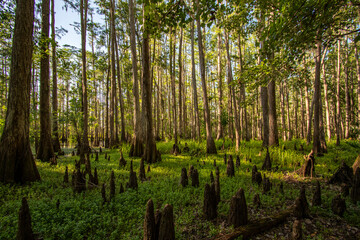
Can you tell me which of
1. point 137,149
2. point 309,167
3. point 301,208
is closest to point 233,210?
point 301,208

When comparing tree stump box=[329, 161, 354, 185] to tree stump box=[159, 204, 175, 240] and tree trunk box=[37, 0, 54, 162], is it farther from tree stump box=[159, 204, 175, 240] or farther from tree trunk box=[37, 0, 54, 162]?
tree trunk box=[37, 0, 54, 162]

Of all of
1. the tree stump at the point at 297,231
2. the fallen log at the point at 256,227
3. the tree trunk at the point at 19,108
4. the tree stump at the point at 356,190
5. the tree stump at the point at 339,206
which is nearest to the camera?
the tree stump at the point at 297,231

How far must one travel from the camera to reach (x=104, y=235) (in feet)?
8.66

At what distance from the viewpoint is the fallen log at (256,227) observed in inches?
94.9

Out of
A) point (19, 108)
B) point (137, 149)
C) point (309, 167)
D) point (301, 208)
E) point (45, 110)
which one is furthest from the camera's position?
point (137, 149)

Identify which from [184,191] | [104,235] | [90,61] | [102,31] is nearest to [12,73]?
[104,235]

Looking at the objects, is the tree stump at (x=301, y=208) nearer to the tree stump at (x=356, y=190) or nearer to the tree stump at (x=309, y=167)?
the tree stump at (x=356, y=190)

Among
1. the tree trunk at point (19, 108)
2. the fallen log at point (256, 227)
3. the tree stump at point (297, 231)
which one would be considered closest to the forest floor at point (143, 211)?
the fallen log at point (256, 227)

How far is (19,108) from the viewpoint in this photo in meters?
4.52

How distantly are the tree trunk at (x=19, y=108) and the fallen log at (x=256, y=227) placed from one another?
5410 millimetres

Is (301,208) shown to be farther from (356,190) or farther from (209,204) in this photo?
(356,190)

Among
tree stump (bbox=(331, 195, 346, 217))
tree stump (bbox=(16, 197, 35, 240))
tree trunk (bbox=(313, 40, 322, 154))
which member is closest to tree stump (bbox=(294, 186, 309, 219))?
tree stump (bbox=(331, 195, 346, 217))

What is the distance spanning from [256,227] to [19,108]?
6.22 metres

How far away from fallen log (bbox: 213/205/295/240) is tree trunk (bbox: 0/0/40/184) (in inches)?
213
